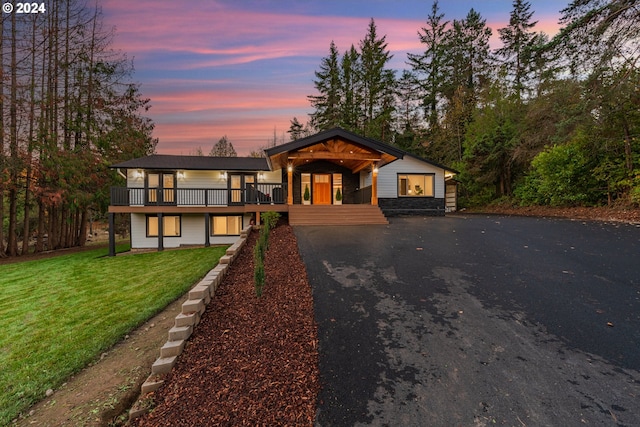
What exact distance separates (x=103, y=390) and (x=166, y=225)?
13.0 metres

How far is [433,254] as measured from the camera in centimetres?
614

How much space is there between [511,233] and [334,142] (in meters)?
7.68

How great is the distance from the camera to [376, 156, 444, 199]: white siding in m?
15.1

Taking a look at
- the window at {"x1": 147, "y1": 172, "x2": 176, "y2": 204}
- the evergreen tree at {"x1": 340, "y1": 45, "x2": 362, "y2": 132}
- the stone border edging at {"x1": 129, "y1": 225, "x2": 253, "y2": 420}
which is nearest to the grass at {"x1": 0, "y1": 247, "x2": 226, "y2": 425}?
the stone border edging at {"x1": 129, "y1": 225, "x2": 253, "y2": 420}

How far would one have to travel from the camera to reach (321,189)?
15812 millimetres

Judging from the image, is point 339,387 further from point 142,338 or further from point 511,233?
point 511,233

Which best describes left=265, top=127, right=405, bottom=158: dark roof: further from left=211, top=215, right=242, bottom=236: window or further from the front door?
left=211, top=215, right=242, bottom=236: window

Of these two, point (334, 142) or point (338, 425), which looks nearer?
point (338, 425)

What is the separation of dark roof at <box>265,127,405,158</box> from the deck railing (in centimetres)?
211

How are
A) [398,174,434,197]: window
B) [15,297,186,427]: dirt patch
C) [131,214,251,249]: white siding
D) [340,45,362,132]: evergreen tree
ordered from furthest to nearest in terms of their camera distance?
1. [340,45,362,132]: evergreen tree
2. [398,174,434,197]: window
3. [131,214,251,249]: white siding
4. [15,297,186,427]: dirt patch

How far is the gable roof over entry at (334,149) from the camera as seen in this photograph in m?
11.2

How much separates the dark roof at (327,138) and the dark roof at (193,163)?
12.6 feet

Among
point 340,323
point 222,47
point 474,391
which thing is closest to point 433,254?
point 340,323

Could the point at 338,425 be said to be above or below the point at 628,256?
below
